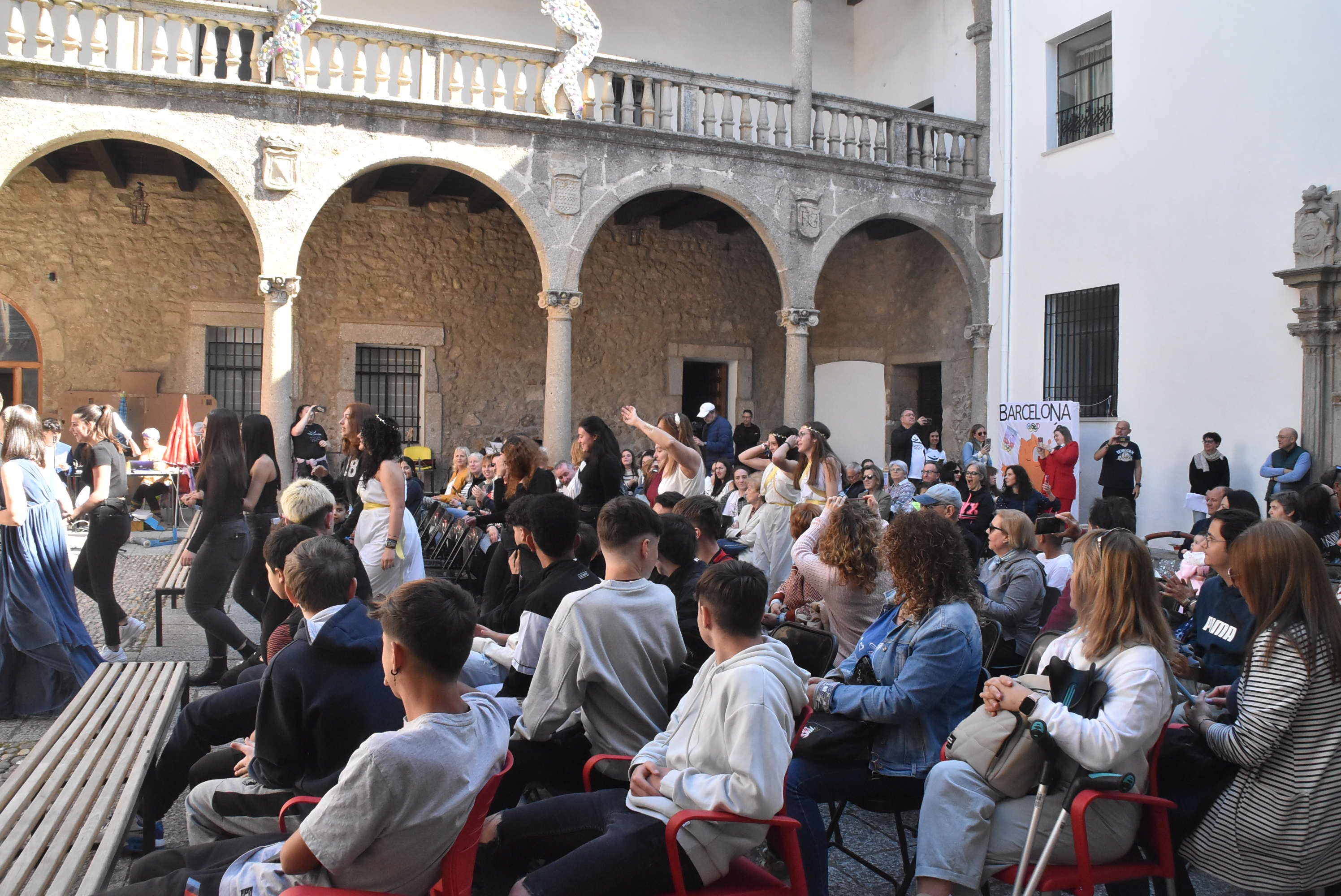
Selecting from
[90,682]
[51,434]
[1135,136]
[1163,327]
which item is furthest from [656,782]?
[1135,136]

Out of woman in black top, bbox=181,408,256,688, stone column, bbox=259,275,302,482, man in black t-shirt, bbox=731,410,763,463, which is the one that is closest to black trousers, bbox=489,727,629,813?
woman in black top, bbox=181,408,256,688

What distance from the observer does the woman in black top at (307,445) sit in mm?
10516

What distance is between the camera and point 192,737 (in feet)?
9.85


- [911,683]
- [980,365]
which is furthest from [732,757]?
[980,365]

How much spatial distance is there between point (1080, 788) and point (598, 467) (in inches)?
145

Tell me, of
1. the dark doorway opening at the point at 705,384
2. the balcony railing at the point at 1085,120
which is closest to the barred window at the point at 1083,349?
the balcony railing at the point at 1085,120

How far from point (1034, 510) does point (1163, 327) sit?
4409mm

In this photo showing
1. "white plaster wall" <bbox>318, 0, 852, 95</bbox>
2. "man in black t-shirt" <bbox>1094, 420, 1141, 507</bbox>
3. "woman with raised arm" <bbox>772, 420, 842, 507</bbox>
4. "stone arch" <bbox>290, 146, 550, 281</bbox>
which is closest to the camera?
"woman with raised arm" <bbox>772, 420, 842, 507</bbox>

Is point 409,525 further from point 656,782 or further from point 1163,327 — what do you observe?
point 1163,327

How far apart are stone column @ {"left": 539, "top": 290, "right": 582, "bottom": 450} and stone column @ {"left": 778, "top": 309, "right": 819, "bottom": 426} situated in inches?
110

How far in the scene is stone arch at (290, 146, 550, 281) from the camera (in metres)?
10.6

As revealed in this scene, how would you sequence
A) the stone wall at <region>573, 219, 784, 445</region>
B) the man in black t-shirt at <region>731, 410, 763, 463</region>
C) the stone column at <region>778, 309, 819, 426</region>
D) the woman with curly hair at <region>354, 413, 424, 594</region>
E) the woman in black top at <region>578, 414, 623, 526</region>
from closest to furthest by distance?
the woman with curly hair at <region>354, 413, 424, 594</region> < the woman in black top at <region>578, 414, 623, 526</region> < the stone column at <region>778, 309, 819, 426</region> < the man in black t-shirt at <region>731, 410, 763, 463</region> < the stone wall at <region>573, 219, 784, 445</region>

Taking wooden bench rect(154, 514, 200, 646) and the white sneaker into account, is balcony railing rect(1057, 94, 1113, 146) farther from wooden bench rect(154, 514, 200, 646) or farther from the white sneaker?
the white sneaker

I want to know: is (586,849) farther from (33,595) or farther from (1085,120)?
(1085,120)
